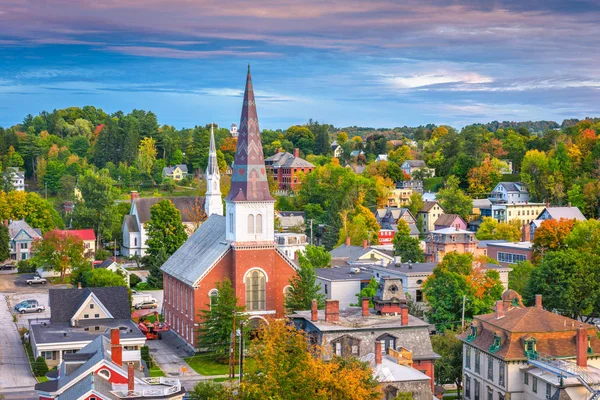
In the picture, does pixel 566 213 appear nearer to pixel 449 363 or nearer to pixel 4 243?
pixel 449 363

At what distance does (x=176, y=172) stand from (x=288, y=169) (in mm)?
21237

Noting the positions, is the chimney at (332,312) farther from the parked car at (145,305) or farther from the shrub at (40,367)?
the parked car at (145,305)

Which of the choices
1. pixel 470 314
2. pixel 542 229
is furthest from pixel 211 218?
pixel 542 229

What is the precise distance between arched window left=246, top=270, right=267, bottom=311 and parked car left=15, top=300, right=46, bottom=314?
82.4 feet

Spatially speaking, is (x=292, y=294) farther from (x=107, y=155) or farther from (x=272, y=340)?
(x=107, y=155)

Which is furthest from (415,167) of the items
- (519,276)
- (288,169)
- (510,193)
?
(519,276)

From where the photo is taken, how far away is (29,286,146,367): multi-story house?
62.6 m

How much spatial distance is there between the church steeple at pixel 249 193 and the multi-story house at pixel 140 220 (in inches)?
2015

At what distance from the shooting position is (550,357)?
170ft

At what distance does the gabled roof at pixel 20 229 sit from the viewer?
4569 inches

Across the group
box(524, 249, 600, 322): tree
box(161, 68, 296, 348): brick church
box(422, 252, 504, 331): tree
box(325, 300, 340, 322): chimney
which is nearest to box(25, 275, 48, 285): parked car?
box(161, 68, 296, 348): brick church

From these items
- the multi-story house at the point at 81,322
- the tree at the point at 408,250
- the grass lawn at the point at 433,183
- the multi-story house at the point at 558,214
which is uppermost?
the grass lawn at the point at 433,183

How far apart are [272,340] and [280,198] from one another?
113596 mm

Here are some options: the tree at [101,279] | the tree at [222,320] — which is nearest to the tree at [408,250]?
the tree at [101,279]
